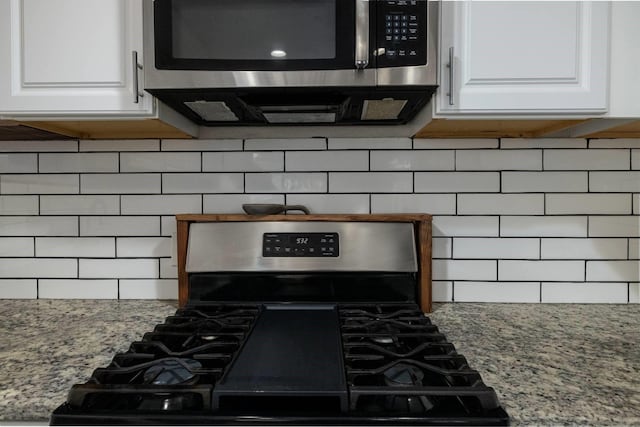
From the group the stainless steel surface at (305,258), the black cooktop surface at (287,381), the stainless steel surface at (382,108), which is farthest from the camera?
the stainless steel surface at (305,258)

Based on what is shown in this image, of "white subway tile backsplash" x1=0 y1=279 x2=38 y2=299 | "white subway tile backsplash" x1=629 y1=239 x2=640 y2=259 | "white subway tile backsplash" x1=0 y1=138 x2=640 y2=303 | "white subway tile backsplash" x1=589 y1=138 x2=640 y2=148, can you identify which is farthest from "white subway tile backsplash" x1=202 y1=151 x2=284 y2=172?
"white subway tile backsplash" x1=629 y1=239 x2=640 y2=259

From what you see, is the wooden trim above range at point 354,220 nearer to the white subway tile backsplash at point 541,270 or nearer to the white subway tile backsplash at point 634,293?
the white subway tile backsplash at point 541,270

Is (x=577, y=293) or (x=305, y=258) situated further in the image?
(x=577, y=293)

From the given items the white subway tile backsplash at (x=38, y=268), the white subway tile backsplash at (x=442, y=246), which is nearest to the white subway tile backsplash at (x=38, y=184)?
the white subway tile backsplash at (x=38, y=268)

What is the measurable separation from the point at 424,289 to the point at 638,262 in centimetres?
68

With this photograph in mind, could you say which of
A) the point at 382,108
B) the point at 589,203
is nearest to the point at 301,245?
the point at 382,108

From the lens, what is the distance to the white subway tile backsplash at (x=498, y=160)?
1.27 meters

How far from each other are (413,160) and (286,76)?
1.70ft

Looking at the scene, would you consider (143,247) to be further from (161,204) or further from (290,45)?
(290,45)

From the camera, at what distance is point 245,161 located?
1295 mm

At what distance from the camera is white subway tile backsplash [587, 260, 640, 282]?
127 centimetres

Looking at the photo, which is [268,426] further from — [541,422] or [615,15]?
[615,15]

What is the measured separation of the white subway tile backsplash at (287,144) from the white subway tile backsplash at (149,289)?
491mm

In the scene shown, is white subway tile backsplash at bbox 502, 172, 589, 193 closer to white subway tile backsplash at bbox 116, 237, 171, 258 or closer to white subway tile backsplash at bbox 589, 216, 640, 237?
white subway tile backsplash at bbox 589, 216, 640, 237
